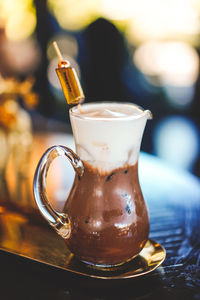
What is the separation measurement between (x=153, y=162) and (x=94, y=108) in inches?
28.9

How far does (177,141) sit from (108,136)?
11.2 feet

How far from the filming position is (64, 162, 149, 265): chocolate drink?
676 mm

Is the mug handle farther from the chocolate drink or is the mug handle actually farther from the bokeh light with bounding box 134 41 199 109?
the bokeh light with bounding box 134 41 199 109

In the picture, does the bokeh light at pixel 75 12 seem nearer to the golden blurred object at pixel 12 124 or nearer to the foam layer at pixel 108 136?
the golden blurred object at pixel 12 124

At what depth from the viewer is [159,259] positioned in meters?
0.73

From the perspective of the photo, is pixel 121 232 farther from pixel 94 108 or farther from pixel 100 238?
pixel 94 108

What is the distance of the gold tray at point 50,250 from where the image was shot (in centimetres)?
68

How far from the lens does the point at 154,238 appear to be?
0.85 m

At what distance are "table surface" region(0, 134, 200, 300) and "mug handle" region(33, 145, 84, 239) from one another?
9 centimetres

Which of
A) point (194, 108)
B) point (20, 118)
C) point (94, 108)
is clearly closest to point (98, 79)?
point (194, 108)

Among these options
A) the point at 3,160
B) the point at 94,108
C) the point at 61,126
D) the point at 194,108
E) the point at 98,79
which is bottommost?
the point at 194,108

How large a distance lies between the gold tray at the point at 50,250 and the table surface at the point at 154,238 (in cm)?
1

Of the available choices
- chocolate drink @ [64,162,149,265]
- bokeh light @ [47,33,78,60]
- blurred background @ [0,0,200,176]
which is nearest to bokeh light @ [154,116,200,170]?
blurred background @ [0,0,200,176]

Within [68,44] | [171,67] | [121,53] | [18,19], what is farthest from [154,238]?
[18,19]
